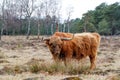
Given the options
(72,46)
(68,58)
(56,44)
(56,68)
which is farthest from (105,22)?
(56,68)

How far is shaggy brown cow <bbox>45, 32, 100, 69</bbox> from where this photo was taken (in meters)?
11.6

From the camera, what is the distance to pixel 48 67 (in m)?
10.4

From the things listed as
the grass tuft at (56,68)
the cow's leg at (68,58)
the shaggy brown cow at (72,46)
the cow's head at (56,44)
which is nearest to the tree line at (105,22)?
the shaggy brown cow at (72,46)

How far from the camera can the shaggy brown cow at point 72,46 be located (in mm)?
11625

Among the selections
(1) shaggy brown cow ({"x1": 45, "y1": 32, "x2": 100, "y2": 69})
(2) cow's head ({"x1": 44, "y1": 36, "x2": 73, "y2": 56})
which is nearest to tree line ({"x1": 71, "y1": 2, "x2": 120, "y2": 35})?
(1) shaggy brown cow ({"x1": 45, "y1": 32, "x2": 100, "y2": 69})

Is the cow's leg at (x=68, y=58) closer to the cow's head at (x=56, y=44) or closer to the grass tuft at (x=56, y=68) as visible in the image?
the cow's head at (x=56, y=44)

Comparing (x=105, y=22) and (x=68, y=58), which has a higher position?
(x=105, y=22)

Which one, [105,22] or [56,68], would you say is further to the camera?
[105,22]

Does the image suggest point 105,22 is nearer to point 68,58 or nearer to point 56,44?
point 68,58

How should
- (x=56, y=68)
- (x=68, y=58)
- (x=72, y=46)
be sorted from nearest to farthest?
(x=56, y=68) < (x=68, y=58) < (x=72, y=46)

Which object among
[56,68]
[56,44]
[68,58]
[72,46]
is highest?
[56,44]

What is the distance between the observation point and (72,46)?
11992 millimetres

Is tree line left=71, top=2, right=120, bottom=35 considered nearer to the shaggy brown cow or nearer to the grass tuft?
the shaggy brown cow

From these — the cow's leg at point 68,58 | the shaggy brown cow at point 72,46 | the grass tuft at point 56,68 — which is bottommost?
the grass tuft at point 56,68
